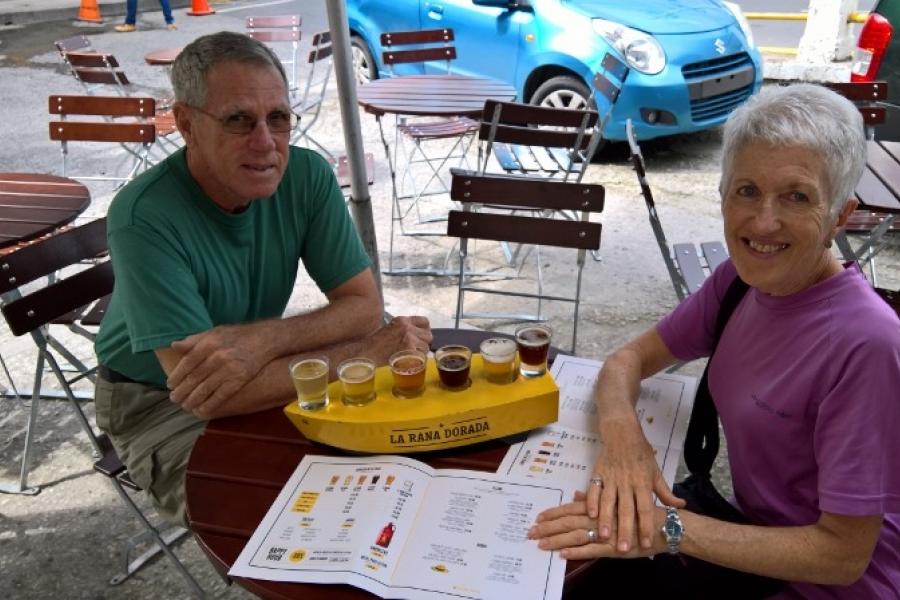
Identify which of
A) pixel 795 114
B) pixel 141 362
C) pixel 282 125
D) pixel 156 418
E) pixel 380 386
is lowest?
pixel 156 418

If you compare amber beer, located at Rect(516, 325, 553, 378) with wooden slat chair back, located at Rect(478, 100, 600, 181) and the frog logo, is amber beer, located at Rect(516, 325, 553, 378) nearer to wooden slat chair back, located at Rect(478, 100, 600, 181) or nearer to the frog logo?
the frog logo

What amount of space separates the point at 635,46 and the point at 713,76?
0.70 m

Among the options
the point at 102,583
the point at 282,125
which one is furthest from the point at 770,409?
the point at 102,583

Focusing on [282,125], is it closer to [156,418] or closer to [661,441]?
[156,418]

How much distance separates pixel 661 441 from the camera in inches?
68.4

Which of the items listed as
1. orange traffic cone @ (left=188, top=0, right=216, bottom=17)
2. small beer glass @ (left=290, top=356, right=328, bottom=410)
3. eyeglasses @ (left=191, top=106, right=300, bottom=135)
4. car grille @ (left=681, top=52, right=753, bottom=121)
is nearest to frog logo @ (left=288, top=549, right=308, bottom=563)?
small beer glass @ (left=290, top=356, right=328, bottom=410)

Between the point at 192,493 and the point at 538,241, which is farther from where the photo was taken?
the point at 538,241

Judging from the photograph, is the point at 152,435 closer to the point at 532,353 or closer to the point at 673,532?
the point at 532,353

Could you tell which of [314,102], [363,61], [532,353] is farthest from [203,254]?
[363,61]

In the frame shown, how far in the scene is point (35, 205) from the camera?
362 centimetres

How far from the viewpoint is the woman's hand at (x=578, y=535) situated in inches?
55.5

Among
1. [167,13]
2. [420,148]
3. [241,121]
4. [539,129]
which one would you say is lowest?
[420,148]

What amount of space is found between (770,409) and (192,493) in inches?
46.8

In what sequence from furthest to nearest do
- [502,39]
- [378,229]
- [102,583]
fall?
1. [502,39]
2. [378,229]
3. [102,583]
